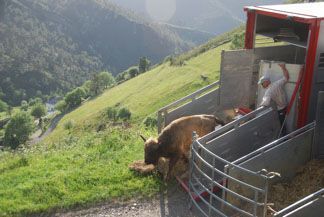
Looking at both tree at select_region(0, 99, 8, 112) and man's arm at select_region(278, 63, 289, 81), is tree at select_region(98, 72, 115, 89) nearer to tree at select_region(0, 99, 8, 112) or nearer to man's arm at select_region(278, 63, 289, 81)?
tree at select_region(0, 99, 8, 112)

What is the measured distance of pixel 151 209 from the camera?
33.5 ft

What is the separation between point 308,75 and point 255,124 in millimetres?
1743

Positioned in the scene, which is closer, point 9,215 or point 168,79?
point 9,215

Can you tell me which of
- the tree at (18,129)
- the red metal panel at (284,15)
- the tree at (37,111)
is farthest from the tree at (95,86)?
the red metal panel at (284,15)

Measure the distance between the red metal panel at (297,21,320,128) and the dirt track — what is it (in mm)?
3506

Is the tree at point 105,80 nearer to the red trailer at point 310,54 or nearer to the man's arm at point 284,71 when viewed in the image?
the red trailer at point 310,54

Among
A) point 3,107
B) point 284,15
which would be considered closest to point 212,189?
point 284,15

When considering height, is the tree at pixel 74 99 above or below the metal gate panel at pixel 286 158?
below

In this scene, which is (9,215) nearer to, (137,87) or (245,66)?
(245,66)

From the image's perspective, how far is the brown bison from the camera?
11.4m

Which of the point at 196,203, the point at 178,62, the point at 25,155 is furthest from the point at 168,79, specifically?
the point at 196,203

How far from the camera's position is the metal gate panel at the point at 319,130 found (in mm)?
9462

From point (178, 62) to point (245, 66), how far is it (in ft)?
273

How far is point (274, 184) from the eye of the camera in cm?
988
